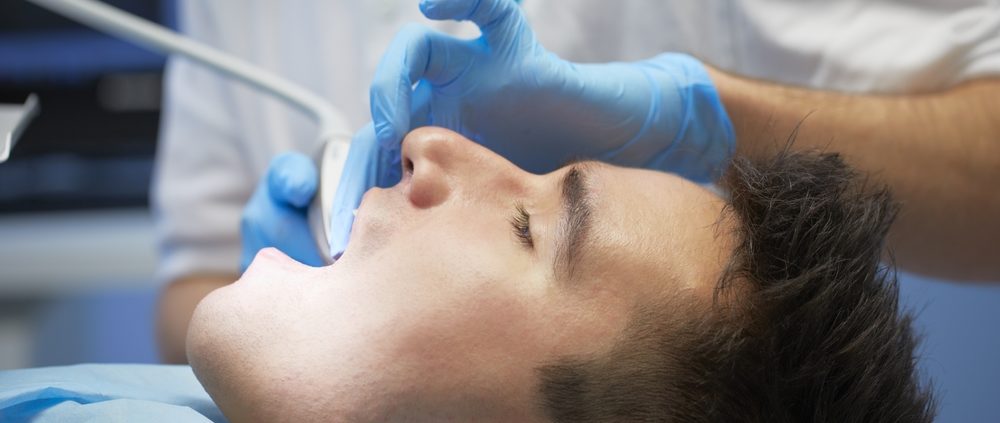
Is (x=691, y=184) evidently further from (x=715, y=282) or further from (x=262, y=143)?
(x=262, y=143)

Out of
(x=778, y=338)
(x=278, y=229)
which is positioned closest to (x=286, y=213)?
(x=278, y=229)

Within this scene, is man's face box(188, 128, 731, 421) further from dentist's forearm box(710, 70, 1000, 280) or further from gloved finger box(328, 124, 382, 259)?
dentist's forearm box(710, 70, 1000, 280)

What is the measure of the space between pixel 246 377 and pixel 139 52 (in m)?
1.84

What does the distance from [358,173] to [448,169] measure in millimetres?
141

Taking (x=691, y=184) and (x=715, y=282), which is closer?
(x=715, y=282)

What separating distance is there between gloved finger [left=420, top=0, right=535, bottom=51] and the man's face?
19cm

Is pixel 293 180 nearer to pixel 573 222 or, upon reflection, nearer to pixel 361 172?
pixel 361 172

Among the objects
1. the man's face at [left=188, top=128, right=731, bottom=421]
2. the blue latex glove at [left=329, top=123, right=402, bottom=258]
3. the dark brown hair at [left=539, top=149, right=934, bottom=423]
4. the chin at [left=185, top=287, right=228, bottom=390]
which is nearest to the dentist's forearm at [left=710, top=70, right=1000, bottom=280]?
the dark brown hair at [left=539, top=149, right=934, bottom=423]

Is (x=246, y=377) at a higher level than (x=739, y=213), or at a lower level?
lower

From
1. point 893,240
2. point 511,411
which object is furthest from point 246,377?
point 893,240

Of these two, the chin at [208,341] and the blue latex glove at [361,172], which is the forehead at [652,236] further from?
the chin at [208,341]

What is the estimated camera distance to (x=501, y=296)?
2.81 feet

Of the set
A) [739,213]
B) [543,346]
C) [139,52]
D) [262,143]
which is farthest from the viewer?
[139,52]

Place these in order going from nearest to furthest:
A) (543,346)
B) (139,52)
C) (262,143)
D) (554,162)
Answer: (543,346)
(554,162)
(262,143)
(139,52)
